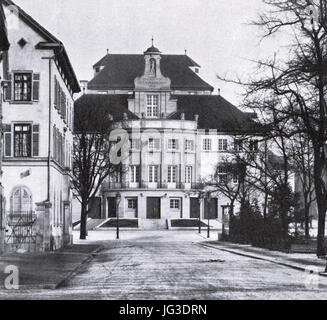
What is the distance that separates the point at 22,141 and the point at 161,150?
185 feet

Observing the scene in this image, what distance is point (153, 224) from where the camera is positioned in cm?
8800

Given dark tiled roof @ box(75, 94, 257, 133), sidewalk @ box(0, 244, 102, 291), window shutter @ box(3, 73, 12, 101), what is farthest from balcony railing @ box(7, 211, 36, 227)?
dark tiled roof @ box(75, 94, 257, 133)

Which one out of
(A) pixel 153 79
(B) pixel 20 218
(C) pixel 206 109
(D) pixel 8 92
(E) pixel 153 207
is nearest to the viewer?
(B) pixel 20 218

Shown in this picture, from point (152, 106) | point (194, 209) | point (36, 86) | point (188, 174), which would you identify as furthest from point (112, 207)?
point (36, 86)

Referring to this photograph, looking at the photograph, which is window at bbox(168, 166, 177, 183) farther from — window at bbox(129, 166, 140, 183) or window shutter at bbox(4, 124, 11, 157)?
A: window shutter at bbox(4, 124, 11, 157)

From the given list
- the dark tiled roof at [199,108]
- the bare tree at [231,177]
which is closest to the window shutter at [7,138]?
the bare tree at [231,177]

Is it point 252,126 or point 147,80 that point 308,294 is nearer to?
point 252,126

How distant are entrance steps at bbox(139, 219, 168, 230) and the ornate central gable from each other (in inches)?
647

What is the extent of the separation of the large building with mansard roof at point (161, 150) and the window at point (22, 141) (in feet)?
167

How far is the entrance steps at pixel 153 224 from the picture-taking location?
86625 millimetres

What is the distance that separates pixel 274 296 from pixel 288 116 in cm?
1581

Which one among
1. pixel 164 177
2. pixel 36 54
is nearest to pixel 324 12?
pixel 36 54

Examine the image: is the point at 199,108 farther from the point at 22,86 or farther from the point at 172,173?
the point at 22,86
